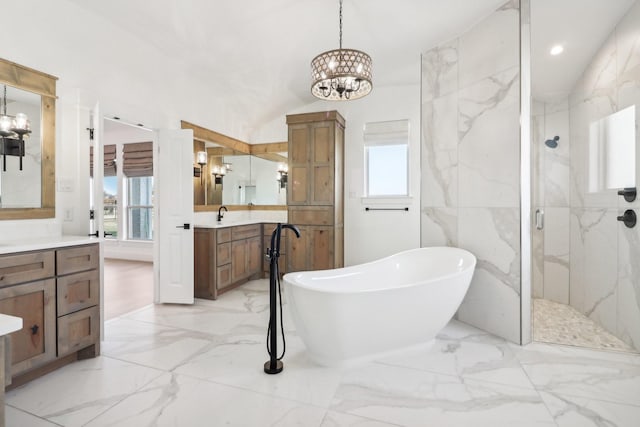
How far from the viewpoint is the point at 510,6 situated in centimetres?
257

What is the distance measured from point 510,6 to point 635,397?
109 inches

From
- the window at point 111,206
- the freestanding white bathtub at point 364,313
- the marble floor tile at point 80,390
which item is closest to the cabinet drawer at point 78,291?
the marble floor tile at point 80,390

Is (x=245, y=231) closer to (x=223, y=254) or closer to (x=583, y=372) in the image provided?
(x=223, y=254)

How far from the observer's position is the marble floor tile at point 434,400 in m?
1.64

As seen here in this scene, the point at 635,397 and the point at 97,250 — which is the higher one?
the point at 97,250

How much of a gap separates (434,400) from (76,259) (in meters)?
2.38

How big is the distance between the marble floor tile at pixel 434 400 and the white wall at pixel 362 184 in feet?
8.85

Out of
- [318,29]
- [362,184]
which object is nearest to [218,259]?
[362,184]

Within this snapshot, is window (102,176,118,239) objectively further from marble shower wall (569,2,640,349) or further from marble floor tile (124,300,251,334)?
marble shower wall (569,2,640,349)

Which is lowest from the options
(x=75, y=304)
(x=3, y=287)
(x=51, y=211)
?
(x=75, y=304)

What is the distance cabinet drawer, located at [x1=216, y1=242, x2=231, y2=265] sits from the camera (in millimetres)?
3684

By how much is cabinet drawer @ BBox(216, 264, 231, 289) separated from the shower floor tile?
3.06m

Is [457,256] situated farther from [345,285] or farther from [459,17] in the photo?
[459,17]

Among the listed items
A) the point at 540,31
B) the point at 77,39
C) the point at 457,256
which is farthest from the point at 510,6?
the point at 77,39
